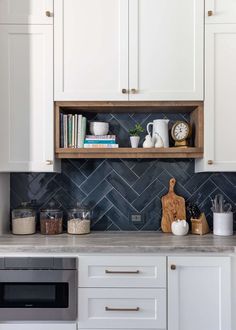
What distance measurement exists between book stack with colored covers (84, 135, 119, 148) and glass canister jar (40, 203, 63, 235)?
0.54 metres

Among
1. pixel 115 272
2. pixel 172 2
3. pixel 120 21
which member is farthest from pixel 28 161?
pixel 172 2

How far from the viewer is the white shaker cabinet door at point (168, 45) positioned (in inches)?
91.8

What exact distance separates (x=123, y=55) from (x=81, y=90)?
0.36 meters

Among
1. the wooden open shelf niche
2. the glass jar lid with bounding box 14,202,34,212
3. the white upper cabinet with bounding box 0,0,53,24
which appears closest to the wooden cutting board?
the wooden open shelf niche

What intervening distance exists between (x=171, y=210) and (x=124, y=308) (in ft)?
2.67

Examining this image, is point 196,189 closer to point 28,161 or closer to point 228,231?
point 228,231

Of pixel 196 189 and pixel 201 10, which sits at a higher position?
pixel 201 10

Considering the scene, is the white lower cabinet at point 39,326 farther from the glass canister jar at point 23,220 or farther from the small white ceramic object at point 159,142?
the small white ceramic object at point 159,142

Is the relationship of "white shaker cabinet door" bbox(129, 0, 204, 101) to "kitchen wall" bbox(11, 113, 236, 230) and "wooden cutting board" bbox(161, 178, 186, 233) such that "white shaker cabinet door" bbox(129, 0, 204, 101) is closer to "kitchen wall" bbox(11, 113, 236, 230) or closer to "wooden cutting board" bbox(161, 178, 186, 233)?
"kitchen wall" bbox(11, 113, 236, 230)

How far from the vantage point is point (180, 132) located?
250 centimetres

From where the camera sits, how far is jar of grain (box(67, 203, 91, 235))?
2471mm

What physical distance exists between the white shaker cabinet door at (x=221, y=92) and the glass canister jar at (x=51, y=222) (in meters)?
1.12

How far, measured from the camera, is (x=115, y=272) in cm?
210

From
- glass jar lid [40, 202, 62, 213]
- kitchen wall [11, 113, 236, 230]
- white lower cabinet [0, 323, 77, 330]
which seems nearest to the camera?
white lower cabinet [0, 323, 77, 330]
